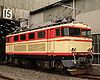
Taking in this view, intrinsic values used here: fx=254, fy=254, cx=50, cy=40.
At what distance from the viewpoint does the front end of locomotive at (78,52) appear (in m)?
16.1

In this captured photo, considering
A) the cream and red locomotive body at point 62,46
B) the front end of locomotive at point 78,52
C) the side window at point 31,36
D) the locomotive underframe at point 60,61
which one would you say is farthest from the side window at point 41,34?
the front end of locomotive at point 78,52

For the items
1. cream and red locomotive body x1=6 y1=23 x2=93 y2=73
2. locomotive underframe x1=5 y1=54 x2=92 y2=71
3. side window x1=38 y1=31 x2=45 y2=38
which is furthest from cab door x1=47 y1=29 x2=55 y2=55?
side window x1=38 y1=31 x2=45 y2=38

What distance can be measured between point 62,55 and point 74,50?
86cm

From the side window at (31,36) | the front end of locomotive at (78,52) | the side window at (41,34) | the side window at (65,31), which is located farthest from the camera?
the side window at (31,36)

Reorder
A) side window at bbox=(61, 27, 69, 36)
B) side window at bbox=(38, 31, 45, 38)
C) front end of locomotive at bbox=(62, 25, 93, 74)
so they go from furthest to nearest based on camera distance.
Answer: side window at bbox=(38, 31, 45, 38) < side window at bbox=(61, 27, 69, 36) < front end of locomotive at bbox=(62, 25, 93, 74)

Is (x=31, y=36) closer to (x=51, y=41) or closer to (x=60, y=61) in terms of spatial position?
(x=51, y=41)

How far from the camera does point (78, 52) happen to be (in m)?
16.4

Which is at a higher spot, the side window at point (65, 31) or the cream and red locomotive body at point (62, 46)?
the side window at point (65, 31)

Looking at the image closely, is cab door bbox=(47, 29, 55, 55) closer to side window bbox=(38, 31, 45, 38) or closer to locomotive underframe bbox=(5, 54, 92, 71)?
locomotive underframe bbox=(5, 54, 92, 71)

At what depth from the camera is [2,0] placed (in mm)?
30375

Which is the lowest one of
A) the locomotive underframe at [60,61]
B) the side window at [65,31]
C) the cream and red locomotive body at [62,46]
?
the locomotive underframe at [60,61]

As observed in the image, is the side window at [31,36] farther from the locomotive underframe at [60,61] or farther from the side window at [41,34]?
the locomotive underframe at [60,61]

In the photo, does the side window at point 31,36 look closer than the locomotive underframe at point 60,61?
No

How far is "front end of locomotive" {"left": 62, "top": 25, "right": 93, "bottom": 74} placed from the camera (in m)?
16.1
